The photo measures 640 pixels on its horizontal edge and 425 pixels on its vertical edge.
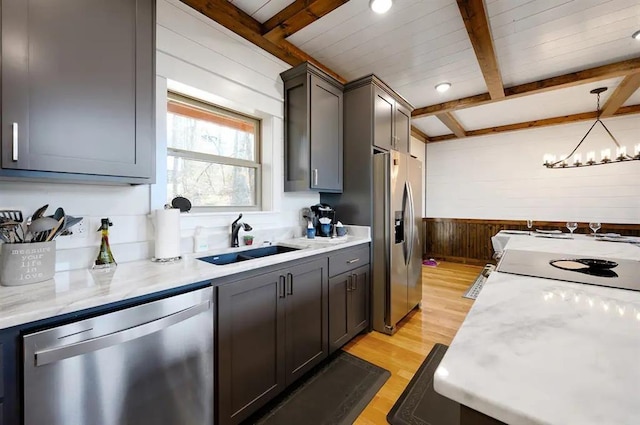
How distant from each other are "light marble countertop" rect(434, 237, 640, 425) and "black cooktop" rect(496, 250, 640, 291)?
0.55ft

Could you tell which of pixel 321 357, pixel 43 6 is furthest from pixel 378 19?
pixel 321 357

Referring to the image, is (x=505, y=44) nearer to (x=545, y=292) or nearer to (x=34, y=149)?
(x=545, y=292)

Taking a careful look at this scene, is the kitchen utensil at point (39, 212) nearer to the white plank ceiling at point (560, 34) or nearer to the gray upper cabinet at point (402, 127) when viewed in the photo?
the gray upper cabinet at point (402, 127)

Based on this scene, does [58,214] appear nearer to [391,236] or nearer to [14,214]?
[14,214]

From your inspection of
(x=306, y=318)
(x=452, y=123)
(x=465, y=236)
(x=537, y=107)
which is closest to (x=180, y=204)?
(x=306, y=318)

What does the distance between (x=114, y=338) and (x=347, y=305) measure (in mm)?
1686

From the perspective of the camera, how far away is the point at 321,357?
6.63ft

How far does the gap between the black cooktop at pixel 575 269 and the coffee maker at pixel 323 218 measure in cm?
149

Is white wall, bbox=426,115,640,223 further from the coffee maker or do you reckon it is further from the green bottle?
the green bottle

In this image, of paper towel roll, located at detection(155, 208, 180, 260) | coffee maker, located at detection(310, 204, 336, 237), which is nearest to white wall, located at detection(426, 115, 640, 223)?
coffee maker, located at detection(310, 204, 336, 237)

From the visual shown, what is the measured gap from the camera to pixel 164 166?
1.74 m

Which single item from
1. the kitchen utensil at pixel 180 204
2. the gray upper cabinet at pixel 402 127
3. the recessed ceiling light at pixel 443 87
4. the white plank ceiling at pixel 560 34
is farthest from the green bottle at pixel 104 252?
the recessed ceiling light at pixel 443 87

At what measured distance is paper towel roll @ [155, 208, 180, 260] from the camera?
1.55 m

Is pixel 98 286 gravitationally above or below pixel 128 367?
above
